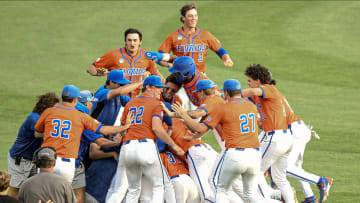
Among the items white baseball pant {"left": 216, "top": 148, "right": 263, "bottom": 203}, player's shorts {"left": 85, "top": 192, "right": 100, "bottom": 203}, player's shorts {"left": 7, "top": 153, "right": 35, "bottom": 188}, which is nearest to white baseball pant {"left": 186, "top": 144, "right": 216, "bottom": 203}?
white baseball pant {"left": 216, "top": 148, "right": 263, "bottom": 203}

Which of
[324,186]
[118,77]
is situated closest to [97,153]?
[118,77]

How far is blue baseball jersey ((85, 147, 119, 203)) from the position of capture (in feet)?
31.3

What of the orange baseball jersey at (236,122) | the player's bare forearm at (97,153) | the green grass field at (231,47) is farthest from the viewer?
the green grass field at (231,47)

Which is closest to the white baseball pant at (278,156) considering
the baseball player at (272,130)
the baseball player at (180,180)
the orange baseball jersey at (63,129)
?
the baseball player at (272,130)

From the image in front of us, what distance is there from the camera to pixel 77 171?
9375 mm

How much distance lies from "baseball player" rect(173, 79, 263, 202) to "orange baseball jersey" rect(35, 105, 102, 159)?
4.86 ft

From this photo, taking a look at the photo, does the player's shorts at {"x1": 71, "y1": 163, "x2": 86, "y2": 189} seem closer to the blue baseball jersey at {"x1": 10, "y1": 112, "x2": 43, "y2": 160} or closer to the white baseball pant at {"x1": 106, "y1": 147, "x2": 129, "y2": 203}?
the white baseball pant at {"x1": 106, "y1": 147, "x2": 129, "y2": 203}

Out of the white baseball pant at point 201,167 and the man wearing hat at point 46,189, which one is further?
the white baseball pant at point 201,167

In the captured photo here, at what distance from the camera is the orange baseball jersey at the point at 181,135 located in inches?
376

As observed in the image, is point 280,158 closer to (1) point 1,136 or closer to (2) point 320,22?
(1) point 1,136

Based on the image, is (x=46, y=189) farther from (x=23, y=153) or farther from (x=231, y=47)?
(x=231, y=47)

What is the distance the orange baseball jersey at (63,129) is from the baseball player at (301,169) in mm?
3642

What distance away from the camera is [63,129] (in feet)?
28.6

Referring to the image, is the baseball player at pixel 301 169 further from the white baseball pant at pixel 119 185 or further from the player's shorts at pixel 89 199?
the player's shorts at pixel 89 199
